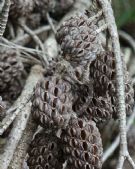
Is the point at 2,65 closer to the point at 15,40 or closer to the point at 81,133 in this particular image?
the point at 15,40

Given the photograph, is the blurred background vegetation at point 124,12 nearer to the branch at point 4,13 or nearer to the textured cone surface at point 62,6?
the textured cone surface at point 62,6

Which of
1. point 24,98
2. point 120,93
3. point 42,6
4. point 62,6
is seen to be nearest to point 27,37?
point 42,6

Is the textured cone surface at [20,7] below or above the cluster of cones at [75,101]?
above

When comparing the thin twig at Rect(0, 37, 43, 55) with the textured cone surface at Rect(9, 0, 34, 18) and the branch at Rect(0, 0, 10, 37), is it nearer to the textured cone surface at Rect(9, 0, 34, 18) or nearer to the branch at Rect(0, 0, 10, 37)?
the textured cone surface at Rect(9, 0, 34, 18)

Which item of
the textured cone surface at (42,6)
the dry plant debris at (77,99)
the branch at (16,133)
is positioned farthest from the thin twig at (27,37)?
the dry plant debris at (77,99)

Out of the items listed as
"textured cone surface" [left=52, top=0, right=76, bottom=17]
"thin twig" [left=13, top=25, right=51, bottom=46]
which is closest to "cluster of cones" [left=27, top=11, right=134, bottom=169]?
"thin twig" [left=13, top=25, right=51, bottom=46]
